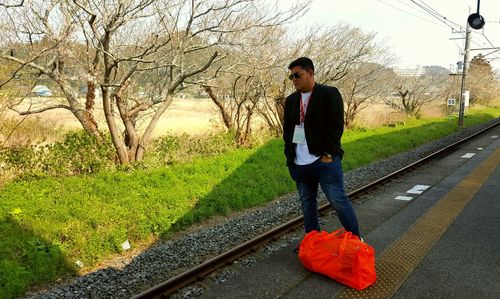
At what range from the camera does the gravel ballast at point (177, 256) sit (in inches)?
148

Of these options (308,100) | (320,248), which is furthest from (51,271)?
(308,100)

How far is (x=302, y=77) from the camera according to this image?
12.0 feet

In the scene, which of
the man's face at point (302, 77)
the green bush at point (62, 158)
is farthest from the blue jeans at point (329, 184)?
the green bush at point (62, 158)

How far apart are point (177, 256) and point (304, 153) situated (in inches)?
82.9

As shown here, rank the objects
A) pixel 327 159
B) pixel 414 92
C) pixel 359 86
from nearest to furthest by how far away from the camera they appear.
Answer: pixel 327 159 < pixel 359 86 < pixel 414 92

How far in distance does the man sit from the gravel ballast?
4.33 feet

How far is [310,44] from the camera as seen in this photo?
48.5 feet

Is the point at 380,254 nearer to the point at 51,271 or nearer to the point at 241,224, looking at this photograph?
the point at 241,224

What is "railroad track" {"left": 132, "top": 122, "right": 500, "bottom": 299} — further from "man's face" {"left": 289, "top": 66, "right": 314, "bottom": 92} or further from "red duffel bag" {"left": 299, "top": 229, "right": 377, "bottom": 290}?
"man's face" {"left": 289, "top": 66, "right": 314, "bottom": 92}

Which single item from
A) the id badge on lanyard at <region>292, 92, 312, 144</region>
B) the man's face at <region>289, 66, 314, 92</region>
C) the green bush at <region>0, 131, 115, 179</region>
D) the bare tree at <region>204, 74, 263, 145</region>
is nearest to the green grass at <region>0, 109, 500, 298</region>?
the green bush at <region>0, 131, 115, 179</region>

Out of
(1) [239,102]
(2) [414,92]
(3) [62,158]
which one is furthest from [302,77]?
(2) [414,92]

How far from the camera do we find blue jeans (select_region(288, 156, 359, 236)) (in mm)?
3754

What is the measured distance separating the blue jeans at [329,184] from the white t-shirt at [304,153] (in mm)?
44

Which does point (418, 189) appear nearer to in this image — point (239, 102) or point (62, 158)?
point (239, 102)
